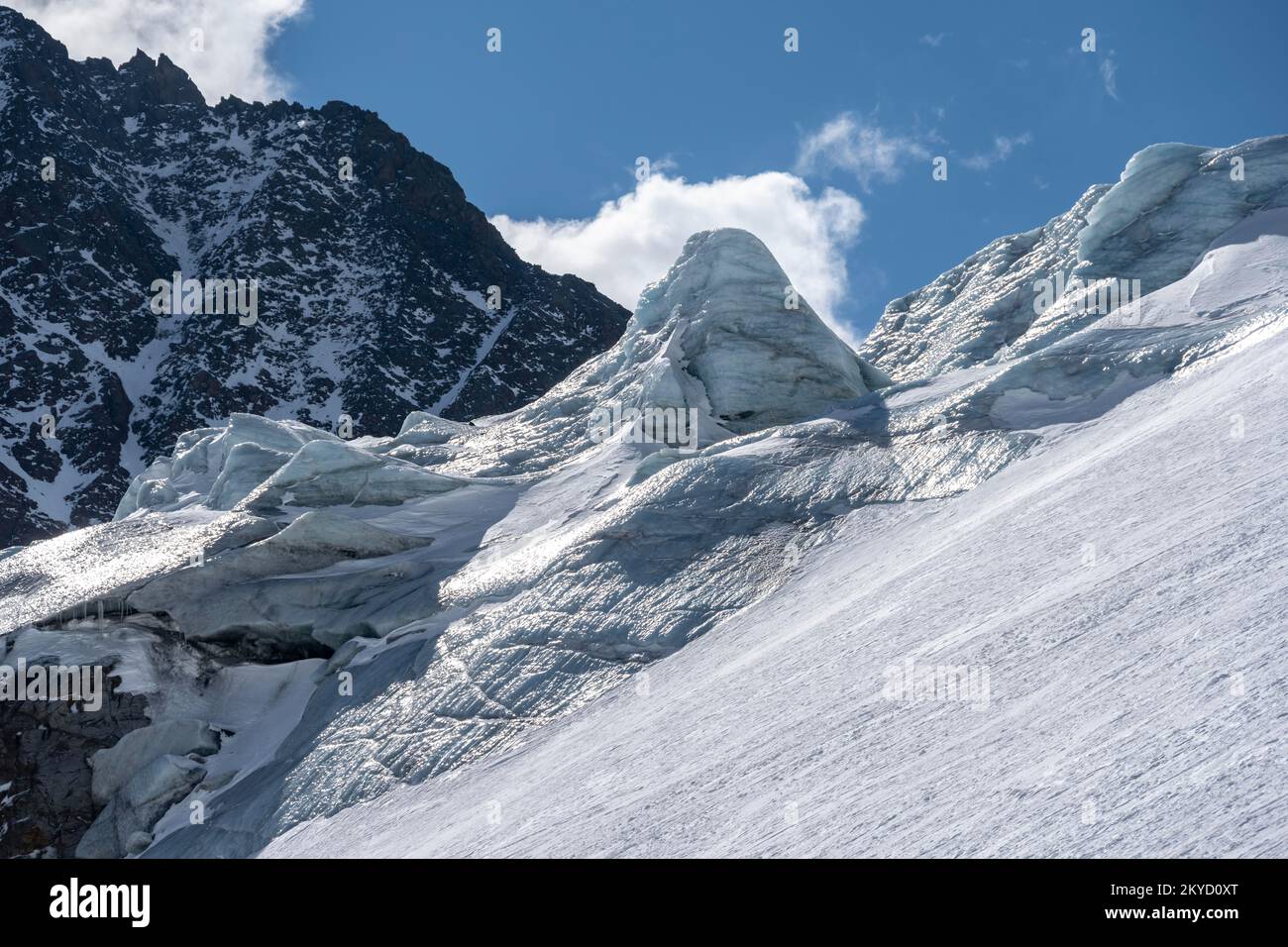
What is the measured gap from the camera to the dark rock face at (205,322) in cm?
15175

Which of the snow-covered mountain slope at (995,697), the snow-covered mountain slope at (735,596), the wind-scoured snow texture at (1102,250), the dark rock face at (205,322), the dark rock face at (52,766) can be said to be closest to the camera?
the snow-covered mountain slope at (995,697)

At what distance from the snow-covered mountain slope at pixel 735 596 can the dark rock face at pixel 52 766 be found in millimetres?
378

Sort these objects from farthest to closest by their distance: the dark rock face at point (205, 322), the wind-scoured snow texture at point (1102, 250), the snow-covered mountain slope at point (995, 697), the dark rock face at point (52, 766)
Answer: the dark rock face at point (205, 322), the wind-scoured snow texture at point (1102, 250), the dark rock face at point (52, 766), the snow-covered mountain slope at point (995, 697)

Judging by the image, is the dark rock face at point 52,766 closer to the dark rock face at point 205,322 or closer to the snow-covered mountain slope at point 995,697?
the snow-covered mountain slope at point 995,697

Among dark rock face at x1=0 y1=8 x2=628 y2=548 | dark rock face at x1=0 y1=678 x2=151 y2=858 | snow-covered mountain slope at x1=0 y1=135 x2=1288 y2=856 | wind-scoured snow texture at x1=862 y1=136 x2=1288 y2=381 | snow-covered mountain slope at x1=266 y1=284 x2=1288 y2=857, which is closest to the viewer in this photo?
snow-covered mountain slope at x1=266 y1=284 x2=1288 y2=857

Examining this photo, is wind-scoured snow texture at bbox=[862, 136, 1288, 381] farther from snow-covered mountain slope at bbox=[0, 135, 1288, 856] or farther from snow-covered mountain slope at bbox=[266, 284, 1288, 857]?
snow-covered mountain slope at bbox=[266, 284, 1288, 857]

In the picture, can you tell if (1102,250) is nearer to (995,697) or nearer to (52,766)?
(995,697)

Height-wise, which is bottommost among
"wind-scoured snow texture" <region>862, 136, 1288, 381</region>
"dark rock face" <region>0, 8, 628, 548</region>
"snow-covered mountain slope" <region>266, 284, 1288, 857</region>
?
"snow-covered mountain slope" <region>266, 284, 1288, 857</region>

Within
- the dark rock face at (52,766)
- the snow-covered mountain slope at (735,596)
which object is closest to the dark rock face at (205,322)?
the snow-covered mountain slope at (735,596)

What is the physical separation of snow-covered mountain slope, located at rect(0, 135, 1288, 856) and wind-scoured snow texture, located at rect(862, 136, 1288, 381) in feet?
2.88

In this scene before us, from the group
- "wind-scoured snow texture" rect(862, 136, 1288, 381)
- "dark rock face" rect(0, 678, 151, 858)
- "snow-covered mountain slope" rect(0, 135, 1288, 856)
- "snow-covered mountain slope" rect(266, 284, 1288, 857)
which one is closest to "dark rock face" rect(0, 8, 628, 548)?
"snow-covered mountain slope" rect(0, 135, 1288, 856)

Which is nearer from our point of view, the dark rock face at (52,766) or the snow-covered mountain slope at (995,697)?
the snow-covered mountain slope at (995,697)

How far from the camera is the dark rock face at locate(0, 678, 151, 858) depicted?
2198cm
